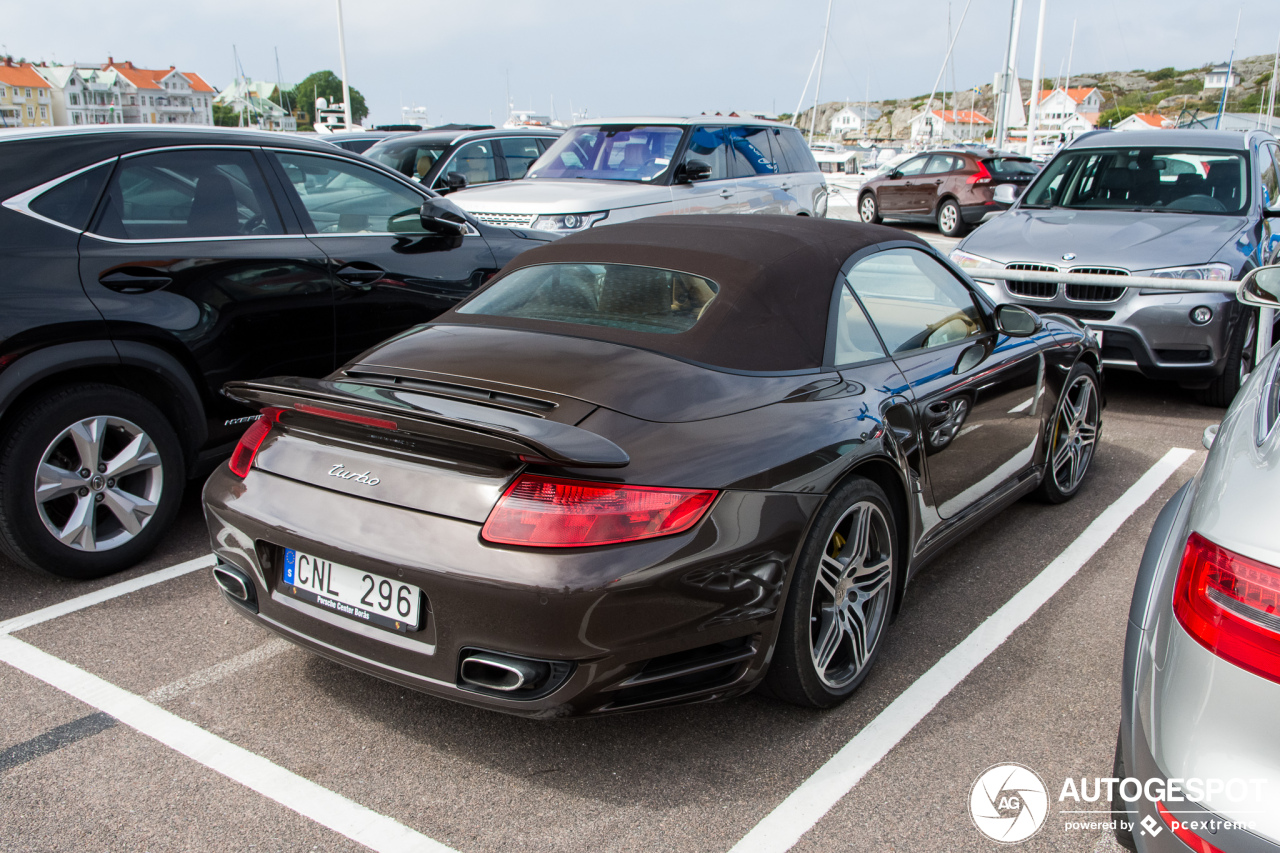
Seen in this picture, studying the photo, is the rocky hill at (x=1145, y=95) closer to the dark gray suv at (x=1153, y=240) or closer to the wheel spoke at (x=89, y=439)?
the dark gray suv at (x=1153, y=240)

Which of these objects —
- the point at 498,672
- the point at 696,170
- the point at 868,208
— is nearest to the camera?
the point at 498,672

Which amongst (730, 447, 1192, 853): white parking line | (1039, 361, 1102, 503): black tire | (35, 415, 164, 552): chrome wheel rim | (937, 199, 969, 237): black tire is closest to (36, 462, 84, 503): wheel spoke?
(35, 415, 164, 552): chrome wheel rim

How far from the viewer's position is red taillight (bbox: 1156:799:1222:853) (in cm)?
169

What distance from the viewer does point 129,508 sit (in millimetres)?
4043

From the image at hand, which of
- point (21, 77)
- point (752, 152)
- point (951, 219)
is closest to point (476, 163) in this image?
point (752, 152)

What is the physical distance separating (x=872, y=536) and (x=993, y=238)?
16.0ft

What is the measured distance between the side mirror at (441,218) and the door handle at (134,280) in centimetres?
150

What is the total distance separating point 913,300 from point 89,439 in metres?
3.24

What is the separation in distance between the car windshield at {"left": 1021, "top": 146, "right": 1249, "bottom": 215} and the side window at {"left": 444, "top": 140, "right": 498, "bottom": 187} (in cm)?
642

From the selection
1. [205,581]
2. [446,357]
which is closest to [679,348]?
[446,357]

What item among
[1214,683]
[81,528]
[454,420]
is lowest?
[81,528]

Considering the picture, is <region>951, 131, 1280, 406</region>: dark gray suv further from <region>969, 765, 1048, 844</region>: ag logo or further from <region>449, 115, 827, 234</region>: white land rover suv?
<region>969, 765, 1048, 844</region>: ag logo

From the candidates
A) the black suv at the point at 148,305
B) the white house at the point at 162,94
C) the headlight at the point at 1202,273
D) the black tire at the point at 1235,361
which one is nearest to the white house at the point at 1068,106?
the white house at the point at 162,94

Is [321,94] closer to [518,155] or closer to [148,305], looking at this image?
[518,155]
